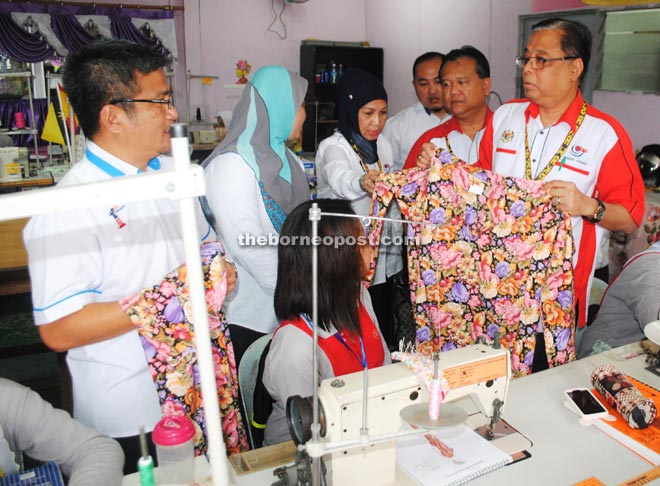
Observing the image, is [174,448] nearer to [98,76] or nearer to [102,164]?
[102,164]

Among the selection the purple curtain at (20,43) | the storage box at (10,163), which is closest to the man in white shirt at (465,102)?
the storage box at (10,163)

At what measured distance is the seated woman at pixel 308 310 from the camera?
169 cm

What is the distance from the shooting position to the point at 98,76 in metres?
1.45

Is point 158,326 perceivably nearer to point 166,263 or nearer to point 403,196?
point 166,263

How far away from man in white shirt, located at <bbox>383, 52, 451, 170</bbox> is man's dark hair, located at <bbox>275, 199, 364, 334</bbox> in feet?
6.74

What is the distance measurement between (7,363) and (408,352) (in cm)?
345

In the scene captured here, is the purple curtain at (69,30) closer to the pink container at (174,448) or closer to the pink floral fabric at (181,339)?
the pink floral fabric at (181,339)

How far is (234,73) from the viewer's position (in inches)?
318

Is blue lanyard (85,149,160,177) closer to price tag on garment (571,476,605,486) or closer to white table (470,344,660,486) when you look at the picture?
white table (470,344,660,486)

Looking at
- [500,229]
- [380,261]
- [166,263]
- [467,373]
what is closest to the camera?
[467,373]

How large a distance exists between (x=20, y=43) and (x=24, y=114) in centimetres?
83

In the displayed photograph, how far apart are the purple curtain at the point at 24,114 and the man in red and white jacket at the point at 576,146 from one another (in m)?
6.52

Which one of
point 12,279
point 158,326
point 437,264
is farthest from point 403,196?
point 12,279

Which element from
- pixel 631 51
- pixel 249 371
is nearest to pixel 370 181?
pixel 249 371
